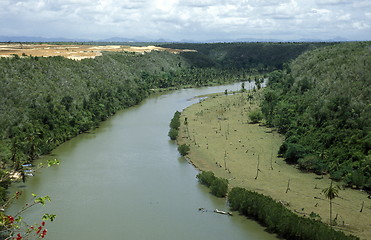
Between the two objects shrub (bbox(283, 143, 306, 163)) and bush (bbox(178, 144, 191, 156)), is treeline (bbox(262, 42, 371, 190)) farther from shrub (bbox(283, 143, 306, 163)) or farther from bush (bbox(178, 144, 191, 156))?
bush (bbox(178, 144, 191, 156))

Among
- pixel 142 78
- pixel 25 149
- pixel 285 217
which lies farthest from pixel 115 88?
pixel 285 217

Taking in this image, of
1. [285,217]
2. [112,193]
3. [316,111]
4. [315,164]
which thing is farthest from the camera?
[316,111]

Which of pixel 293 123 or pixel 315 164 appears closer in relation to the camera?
pixel 315 164

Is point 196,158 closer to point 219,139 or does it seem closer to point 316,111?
point 219,139

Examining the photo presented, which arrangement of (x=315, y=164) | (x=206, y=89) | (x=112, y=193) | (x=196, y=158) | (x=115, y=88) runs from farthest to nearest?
(x=206, y=89)
(x=115, y=88)
(x=196, y=158)
(x=315, y=164)
(x=112, y=193)

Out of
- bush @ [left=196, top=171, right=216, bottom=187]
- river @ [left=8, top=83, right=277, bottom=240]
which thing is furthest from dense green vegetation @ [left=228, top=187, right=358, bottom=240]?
bush @ [left=196, top=171, right=216, bottom=187]
